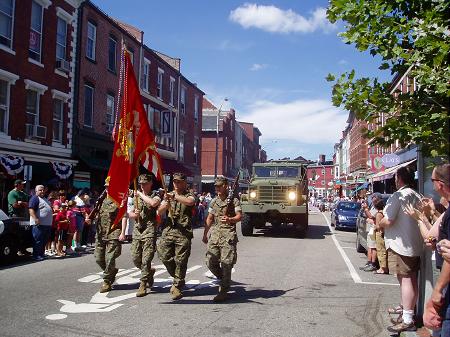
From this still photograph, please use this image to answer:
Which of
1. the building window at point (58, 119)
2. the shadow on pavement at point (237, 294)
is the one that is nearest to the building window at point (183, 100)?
the building window at point (58, 119)

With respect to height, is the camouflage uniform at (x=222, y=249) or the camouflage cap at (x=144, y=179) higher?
the camouflage cap at (x=144, y=179)

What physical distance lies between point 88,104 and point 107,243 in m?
16.6

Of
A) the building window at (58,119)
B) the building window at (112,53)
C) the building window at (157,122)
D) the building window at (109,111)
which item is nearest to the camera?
the building window at (58,119)

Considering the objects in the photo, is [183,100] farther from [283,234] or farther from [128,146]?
[128,146]

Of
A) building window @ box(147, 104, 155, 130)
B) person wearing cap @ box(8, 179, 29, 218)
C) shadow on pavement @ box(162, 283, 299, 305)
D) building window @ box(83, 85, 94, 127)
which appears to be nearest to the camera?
shadow on pavement @ box(162, 283, 299, 305)

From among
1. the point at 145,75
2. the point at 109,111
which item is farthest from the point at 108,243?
the point at 145,75

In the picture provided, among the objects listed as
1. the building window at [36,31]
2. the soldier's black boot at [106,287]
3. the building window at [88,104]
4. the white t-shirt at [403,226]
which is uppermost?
the building window at [36,31]

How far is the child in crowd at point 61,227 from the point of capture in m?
11.5

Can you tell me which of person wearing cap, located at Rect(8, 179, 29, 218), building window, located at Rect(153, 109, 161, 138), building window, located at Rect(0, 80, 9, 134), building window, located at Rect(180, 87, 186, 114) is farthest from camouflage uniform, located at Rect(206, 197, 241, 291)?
building window, located at Rect(180, 87, 186, 114)

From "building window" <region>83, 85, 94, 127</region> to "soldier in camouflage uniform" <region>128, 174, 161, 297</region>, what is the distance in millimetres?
16200

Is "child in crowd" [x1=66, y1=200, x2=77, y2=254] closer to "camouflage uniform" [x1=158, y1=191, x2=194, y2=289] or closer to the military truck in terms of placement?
"camouflage uniform" [x1=158, y1=191, x2=194, y2=289]

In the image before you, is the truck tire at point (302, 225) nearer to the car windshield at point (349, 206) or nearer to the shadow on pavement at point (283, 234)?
the shadow on pavement at point (283, 234)

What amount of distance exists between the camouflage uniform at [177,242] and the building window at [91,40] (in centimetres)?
1768

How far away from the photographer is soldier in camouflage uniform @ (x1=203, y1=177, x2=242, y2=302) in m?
6.73
